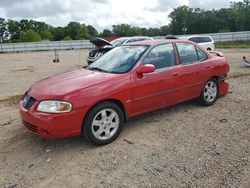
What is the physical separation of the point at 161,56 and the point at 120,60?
78 centimetres

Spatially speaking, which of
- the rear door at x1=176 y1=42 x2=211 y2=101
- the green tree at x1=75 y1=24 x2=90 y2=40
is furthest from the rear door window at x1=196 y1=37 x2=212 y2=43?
the green tree at x1=75 y1=24 x2=90 y2=40

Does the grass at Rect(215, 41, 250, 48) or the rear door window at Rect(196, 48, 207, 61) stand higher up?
the grass at Rect(215, 41, 250, 48)

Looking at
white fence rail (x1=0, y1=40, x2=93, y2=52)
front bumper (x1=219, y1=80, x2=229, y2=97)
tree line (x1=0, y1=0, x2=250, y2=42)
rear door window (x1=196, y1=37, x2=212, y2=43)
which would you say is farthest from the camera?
tree line (x1=0, y1=0, x2=250, y2=42)

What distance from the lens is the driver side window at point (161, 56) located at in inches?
203

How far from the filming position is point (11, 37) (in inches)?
3816

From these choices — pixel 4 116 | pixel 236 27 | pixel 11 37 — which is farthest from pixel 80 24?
pixel 4 116

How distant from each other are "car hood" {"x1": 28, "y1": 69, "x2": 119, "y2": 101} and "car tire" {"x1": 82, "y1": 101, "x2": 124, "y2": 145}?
0.41 meters

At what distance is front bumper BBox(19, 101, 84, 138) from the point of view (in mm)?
4023

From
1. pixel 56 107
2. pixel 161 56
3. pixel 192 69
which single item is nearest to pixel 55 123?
pixel 56 107

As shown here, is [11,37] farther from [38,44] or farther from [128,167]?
[128,167]

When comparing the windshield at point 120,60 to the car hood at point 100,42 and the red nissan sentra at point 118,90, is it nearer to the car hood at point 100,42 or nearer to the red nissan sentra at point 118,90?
the red nissan sentra at point 118,90

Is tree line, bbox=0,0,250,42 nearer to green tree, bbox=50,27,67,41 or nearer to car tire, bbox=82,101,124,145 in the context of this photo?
green tree, bbox=50,27,67,41

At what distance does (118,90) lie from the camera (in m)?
4.52

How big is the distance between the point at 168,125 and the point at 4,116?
11.5 feet
